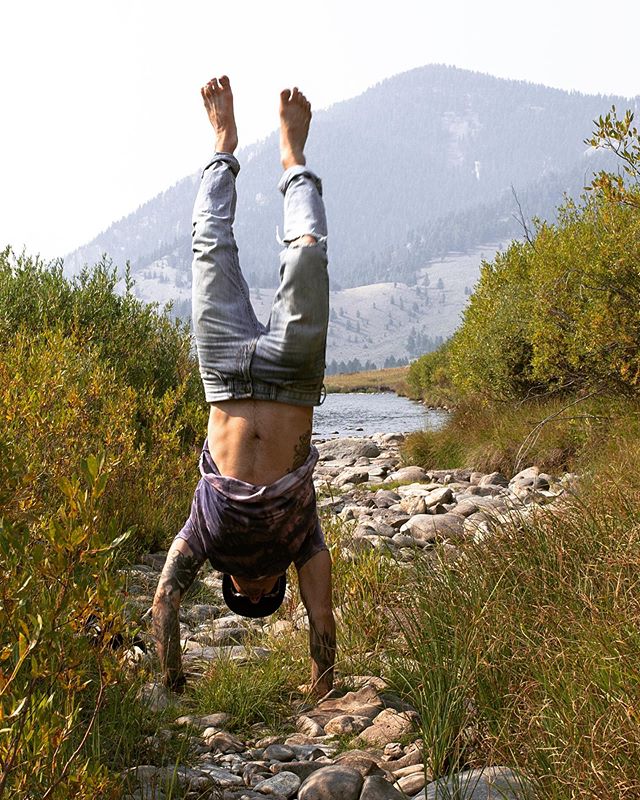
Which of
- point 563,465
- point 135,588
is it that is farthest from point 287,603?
point 563,465

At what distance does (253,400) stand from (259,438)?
171mm

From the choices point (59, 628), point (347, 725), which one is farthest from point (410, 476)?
point (59, 628)

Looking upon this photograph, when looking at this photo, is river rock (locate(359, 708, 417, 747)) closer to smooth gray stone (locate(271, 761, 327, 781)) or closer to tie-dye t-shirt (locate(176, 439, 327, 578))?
smooth gray stone (locate(271, 761, 327, 781))

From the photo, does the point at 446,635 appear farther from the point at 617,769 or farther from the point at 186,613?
the point at 186,613

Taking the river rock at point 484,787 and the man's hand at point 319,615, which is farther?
the man's hand at point 319,615

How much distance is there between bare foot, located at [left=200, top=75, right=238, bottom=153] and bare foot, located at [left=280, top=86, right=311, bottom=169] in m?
0.25

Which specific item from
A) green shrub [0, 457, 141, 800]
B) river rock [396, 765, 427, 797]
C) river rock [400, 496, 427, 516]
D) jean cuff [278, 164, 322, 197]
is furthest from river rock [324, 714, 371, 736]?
river rock [400, 496, 427, 516]

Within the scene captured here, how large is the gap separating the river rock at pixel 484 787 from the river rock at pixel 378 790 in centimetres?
9

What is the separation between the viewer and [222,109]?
411 centimetres

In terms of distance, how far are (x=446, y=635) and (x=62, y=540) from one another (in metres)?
2.43

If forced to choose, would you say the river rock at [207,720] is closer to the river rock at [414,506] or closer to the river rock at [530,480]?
the river rock at [414,506]

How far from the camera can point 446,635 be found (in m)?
3.97

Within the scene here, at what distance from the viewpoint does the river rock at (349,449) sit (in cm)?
1983

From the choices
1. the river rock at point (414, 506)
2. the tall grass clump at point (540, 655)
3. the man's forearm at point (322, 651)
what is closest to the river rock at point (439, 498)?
the river rock at point (414, 506)
